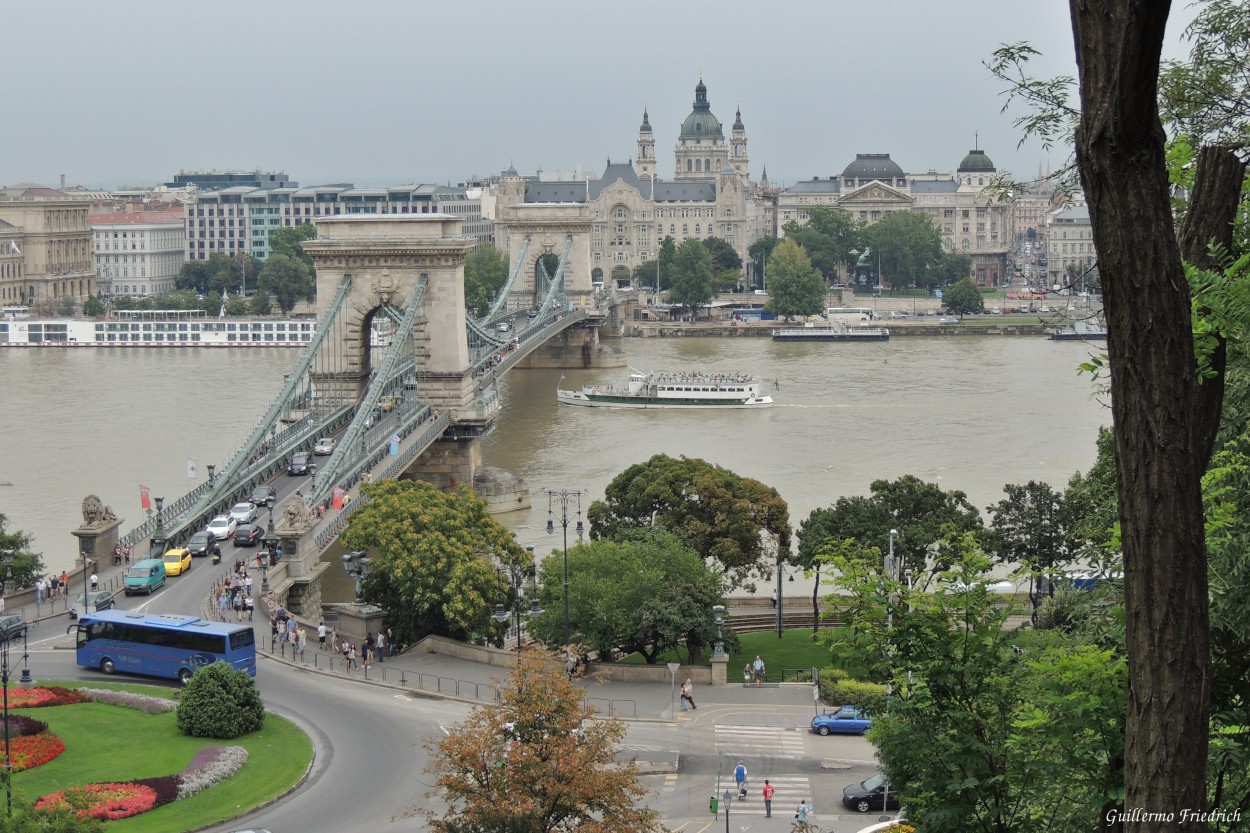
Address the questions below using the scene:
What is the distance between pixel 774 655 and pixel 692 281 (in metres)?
76.6

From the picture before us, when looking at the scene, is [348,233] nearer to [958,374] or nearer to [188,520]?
[188,520]

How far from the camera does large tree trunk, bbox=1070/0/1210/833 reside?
4535mm

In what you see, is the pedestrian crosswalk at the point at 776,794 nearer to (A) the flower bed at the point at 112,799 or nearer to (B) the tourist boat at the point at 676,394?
(A) the flower bed at the point at 112,799

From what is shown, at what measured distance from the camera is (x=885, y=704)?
10.8 metres

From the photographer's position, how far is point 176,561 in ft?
98.1

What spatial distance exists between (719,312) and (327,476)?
73.5 m

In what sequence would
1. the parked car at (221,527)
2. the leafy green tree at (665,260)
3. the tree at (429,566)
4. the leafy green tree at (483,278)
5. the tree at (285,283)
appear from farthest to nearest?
the leafy green tree at (665,260) < the tree at (285,283) < the leafy green tree at (483,278) < the parked car at (221,527) < the tree at (429,566)

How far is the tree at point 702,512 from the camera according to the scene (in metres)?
32.5

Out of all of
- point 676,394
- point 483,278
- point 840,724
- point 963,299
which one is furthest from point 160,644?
point 963,299

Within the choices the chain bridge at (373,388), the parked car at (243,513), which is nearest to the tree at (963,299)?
the chain bridge at (373,388)

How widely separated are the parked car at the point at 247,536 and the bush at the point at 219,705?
10.7 m

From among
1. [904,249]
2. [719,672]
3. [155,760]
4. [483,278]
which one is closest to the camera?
[155,760]

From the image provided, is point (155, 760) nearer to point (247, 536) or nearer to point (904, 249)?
point (247, 536)

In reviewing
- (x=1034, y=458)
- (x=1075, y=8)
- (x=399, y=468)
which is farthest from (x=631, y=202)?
(x=1075, y=8)
